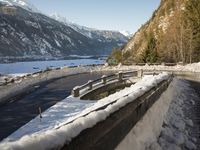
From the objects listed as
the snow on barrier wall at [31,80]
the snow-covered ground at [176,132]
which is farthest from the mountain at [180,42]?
the snow-covered ground at [176,132]

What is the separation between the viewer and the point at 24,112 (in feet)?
73.3

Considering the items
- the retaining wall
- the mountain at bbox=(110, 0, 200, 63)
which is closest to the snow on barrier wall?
the mountain at bbox=(110, 0, 200, 63)

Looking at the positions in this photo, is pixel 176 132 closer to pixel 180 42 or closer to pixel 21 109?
pixel 21 109

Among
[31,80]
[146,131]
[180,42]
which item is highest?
[180,42]

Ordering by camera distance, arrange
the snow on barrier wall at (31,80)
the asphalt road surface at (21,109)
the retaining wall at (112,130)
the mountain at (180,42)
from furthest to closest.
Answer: the mountain at (180,42) < the snow on barrier wall at (31,80) < the asphalt road surface at (21,109) < the retaining wall at (112,130)

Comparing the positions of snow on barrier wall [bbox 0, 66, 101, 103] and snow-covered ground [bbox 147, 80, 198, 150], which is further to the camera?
snow on barrier wall [bbox 0, 66, 101, 103]

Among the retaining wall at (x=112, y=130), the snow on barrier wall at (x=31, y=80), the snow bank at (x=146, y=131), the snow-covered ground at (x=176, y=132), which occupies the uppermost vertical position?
the retaining wall at (x=112, y=130)

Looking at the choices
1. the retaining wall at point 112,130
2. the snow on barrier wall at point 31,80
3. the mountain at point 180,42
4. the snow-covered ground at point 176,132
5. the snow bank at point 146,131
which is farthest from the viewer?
the mountain at point 180,42

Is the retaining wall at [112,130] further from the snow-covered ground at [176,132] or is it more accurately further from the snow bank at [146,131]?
the snow-covered ground at [176,132]

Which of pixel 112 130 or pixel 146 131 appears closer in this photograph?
pixel 112 130

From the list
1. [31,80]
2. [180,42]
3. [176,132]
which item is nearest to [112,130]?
[176,132]

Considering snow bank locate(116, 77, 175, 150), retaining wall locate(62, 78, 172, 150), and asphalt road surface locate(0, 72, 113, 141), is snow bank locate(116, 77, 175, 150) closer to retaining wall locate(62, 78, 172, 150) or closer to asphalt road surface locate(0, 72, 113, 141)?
retaining wall locate(62, 78, 172, 150)

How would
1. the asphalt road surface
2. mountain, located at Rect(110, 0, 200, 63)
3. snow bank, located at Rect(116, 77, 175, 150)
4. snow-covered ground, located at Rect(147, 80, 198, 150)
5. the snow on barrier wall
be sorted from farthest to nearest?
mountain, located at Rect(110, 0, 200, 63) → the snow on barrier wall → the asphalt road surface → snow-covered ground, located at Rect(147, 80, 198, 150) → snow bank, located at Rect(116, 77, 175, 150)

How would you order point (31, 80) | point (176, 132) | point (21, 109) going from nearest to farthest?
point (176, 132) < point (21, 109) < point (31, 80)
